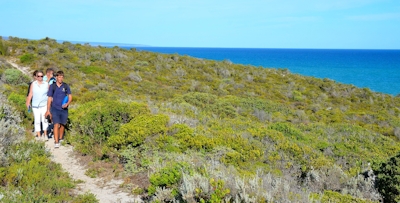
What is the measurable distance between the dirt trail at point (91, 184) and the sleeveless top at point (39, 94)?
1.37 metres

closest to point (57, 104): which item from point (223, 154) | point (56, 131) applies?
point (56, 131)

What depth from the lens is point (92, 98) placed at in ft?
41.4

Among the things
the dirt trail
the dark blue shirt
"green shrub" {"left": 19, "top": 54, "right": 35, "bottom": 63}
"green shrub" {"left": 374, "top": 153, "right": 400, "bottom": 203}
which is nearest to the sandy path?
the dirt trail

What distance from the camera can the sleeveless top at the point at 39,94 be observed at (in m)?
7.48

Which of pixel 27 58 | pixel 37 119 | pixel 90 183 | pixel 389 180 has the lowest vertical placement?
pixel 90 183

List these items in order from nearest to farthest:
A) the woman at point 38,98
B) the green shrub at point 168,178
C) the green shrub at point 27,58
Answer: the green shrub at point 168,178 < the woman at point 38,98 < the green shrub at point 27,58

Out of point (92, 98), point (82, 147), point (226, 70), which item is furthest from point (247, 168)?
point (226, 70)

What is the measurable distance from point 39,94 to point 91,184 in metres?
3.38

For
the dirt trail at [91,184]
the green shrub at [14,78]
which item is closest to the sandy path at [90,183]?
the dirt trail at [91,184]

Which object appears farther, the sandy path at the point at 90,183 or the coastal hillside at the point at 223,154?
the sandy path at the point at 90,183

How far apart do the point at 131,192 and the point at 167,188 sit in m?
1.05

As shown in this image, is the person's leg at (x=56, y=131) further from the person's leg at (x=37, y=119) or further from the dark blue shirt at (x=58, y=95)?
the person's leg at (x=37, y=119)

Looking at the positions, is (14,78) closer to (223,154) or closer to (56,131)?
(56,131)

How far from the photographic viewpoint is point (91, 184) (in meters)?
5.30
